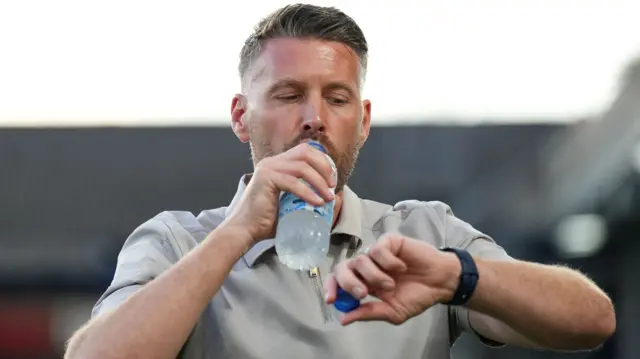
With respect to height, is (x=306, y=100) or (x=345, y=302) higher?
(x=306, y=100)

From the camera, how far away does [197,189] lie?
292cm

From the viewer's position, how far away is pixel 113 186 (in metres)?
2.91

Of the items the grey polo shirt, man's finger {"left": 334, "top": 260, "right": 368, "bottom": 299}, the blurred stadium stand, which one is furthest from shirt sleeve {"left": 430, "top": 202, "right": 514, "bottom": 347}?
the blurred stadium stand

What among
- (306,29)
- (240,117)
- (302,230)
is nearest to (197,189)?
(240,117)

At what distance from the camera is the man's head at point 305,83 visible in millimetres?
1317

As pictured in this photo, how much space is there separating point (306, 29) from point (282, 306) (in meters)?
0.50

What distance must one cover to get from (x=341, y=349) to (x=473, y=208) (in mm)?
1814

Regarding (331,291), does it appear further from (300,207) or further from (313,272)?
(313,272)

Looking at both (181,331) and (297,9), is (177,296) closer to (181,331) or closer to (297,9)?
(181,331)

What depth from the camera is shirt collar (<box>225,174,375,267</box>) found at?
4.35ft

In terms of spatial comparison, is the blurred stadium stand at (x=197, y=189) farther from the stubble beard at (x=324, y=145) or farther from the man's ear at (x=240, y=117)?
the stubble beard at (x=324, y=145)

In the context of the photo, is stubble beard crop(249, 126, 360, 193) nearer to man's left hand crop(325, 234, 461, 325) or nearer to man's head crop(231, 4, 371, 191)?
man's head crop(231, 4, 371, 191)

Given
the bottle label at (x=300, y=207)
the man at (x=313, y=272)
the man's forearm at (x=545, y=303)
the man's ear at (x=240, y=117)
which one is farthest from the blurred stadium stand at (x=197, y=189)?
the bottle label at (x=300, y=207)

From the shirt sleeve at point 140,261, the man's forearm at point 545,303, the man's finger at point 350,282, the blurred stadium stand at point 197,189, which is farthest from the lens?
the blurred stadium stand at point 197,189
